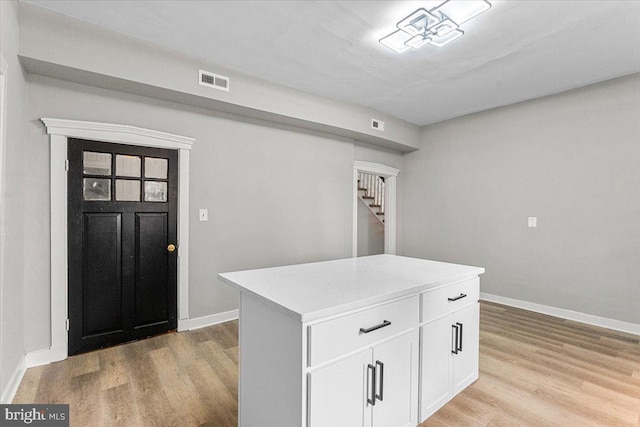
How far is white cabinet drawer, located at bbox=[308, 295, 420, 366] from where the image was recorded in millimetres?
1297

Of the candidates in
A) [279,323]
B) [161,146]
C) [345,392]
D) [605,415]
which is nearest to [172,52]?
[161,146]

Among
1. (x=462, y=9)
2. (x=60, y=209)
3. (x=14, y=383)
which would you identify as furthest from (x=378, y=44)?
(x=14, y=383)

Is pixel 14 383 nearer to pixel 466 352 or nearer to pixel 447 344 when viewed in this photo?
pixel 447 344

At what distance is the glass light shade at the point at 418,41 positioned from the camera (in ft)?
8.18

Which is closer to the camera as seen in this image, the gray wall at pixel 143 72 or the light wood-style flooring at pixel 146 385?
the light wood-style flooring at pixel 146 385

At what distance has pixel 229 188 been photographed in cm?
361

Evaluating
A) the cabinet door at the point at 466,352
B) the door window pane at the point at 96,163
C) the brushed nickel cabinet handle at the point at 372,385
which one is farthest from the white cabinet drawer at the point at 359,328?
the door window pane at the point at 96,163

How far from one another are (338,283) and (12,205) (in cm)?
231

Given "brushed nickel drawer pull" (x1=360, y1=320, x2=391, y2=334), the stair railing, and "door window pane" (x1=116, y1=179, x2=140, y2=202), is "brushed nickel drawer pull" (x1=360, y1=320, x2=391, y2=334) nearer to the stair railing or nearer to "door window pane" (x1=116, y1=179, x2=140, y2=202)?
"door window pane" (x1=116, y1=179, x2=140, y2=202)

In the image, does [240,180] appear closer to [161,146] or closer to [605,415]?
[161,146]

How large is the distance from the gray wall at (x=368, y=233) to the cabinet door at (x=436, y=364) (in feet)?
13.8

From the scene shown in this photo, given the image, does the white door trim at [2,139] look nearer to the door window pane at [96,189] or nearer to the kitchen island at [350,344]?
the door window pane at [96,189]

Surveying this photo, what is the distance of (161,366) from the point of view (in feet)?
8.27

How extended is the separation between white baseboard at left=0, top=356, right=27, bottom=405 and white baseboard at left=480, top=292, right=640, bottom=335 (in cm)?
508
